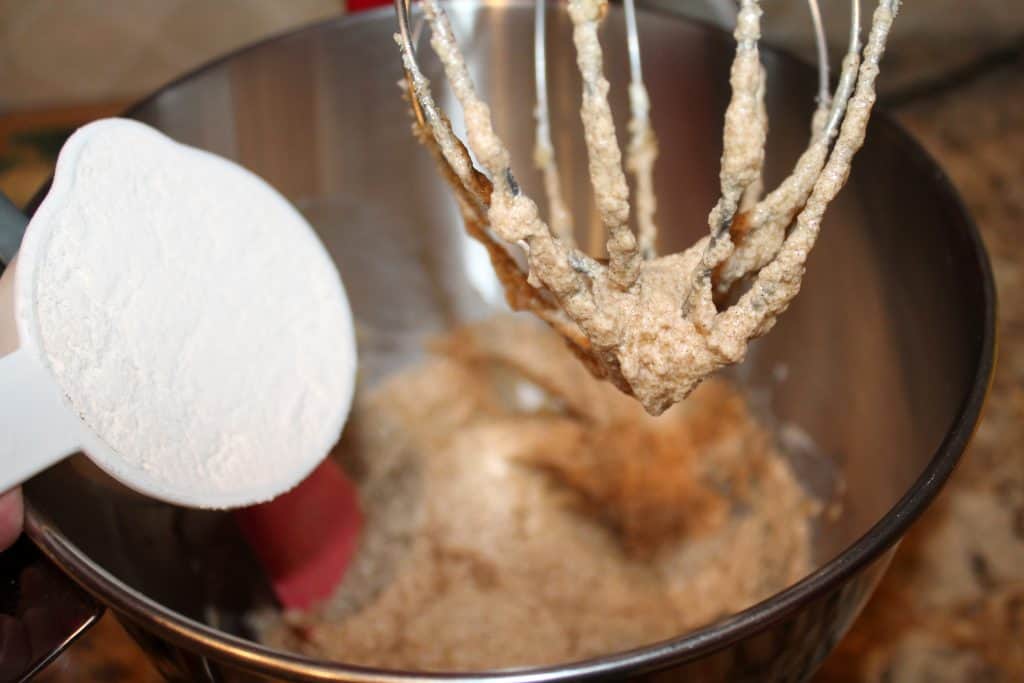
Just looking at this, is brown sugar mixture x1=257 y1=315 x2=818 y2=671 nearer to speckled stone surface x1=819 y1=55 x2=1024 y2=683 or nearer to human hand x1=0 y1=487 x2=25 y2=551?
speckled stone surface x1=819 y1=55 x2=1024 y2=683

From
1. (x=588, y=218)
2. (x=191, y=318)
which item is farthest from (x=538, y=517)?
(x=191, y=318)

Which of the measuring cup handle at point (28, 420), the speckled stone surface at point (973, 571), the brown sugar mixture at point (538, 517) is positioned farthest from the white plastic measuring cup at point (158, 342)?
the speckled stone surface at point (973, 571)

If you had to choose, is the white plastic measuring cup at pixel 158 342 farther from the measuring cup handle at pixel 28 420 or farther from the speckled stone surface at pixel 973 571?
the speckled stone surface at pixel 973 571

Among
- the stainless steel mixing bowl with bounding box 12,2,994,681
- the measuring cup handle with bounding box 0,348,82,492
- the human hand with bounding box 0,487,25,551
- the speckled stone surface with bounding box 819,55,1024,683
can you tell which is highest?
the measuring cup handle with bounding box 0,348,82,492

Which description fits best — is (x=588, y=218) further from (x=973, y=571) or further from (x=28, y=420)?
(x=28, y=420)

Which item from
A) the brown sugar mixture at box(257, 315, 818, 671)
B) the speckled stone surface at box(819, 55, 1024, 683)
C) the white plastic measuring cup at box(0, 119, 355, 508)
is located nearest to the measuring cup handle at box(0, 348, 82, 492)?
the white plastic measuring cup at box(0, 119, 355, 508)
